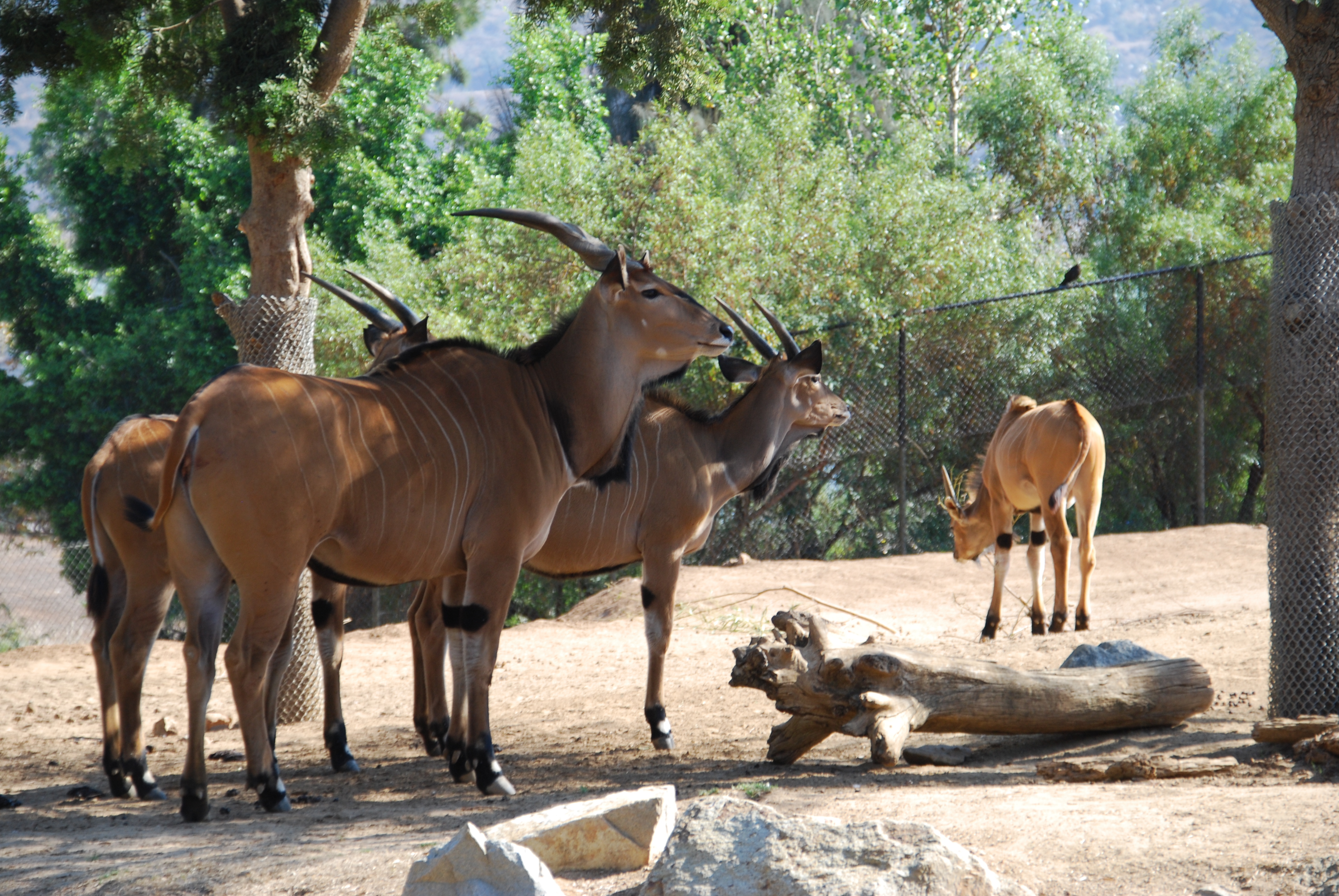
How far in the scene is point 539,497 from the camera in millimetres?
4871

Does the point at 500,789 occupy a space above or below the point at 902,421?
below

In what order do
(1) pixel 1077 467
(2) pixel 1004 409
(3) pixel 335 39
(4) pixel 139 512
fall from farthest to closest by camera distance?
(2) pixel 1004 409
(1) pixel 1077 467
(3) pixel 335 39
(4) pixel 139 512

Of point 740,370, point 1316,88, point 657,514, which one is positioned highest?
point 1316,88

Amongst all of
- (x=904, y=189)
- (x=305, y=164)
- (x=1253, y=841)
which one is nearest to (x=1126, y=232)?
(x=904, y=189)

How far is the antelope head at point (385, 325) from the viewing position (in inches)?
246

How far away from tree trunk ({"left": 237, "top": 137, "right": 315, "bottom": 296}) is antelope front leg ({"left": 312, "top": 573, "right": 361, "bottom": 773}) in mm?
1956

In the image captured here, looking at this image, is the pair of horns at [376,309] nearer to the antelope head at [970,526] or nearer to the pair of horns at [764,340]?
the pair of horns at [764,340]

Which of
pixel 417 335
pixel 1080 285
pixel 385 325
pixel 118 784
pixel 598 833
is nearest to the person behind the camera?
pixel 598 833

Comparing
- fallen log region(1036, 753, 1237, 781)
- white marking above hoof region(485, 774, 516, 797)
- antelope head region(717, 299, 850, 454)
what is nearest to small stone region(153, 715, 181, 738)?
white marking above hoof region(485, 774, 516, 797)

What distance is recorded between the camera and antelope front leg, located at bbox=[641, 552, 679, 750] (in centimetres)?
566

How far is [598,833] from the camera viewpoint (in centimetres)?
339

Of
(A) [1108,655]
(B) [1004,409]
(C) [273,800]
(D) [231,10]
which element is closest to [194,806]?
(C) [273,800]

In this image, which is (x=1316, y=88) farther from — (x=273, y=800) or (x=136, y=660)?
(x=136, y=660)

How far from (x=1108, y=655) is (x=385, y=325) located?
421 centimetres
